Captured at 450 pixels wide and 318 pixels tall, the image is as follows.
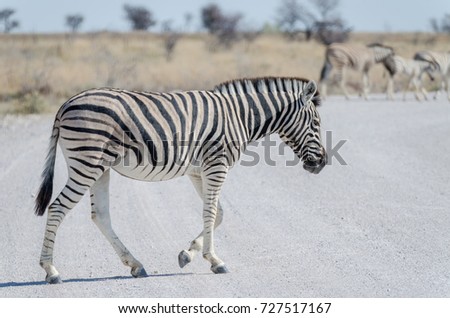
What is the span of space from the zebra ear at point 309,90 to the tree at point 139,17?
189 ft

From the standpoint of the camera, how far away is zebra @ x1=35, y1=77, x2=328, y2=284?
6668mm

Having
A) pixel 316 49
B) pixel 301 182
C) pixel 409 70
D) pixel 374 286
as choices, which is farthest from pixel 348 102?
pixel 316 49

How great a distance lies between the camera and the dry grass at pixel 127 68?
→ 79.7 ft

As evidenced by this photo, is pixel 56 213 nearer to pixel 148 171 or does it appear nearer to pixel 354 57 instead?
pixel 148 171

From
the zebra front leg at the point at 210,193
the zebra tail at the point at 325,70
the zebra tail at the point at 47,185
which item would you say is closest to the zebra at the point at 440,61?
the zebra tail at the point at 325,70

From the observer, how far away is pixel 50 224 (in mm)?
6652

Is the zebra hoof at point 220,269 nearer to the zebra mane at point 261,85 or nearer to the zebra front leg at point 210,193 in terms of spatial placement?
the zebra front leg at point 210,193

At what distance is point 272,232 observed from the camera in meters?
8.27

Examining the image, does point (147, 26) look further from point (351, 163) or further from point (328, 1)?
point (351, 163)

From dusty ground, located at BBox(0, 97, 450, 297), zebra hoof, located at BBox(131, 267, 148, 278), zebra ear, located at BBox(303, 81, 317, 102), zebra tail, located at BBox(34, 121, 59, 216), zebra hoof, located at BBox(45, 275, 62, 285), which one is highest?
zebra ear, located at BBox(303, 81, 317, 102)

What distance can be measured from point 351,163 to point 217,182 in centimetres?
548

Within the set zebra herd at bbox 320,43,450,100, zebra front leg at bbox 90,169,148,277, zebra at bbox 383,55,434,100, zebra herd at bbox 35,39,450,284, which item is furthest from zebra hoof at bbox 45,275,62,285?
zebra at bbox 383,55,434,100

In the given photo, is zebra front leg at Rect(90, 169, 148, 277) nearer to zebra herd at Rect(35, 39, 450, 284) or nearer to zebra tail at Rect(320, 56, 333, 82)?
zebra herd at Rect(35, 39, 450, 284)

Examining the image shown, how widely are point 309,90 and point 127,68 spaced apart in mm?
21264
